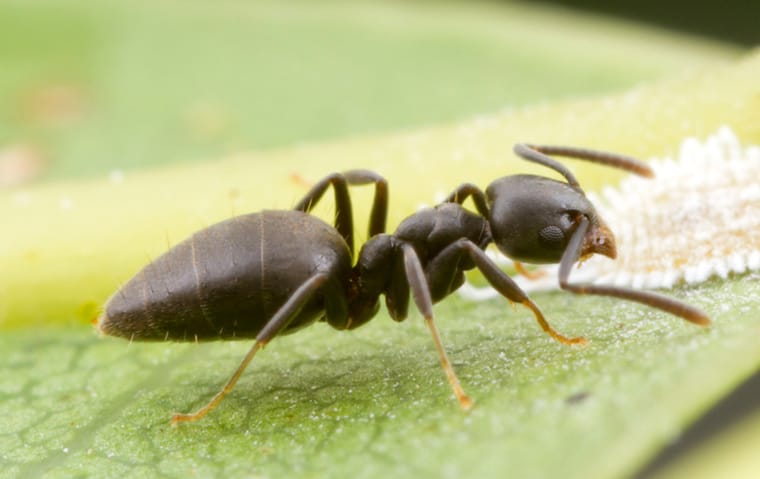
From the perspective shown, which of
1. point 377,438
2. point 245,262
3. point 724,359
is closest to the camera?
point 724,359

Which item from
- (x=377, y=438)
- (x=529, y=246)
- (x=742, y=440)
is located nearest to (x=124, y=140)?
(x=529, y=246)

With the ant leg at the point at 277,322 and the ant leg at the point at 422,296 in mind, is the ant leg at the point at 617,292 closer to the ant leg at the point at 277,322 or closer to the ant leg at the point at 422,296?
the ant leg at the point at 422,296

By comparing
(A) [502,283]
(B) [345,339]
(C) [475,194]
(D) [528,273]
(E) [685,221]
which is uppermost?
(C) [475,194]

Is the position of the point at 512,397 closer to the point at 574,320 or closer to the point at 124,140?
the point at 574,320

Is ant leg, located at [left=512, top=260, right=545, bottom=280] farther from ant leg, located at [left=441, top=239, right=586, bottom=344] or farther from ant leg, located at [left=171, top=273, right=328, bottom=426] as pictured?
ant leg, located at [left=171, top=273, right=328, bottom=426]

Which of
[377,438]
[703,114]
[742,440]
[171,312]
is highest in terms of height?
[703,114]

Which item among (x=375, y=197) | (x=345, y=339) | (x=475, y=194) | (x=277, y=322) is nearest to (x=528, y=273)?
(x=475, y=194)

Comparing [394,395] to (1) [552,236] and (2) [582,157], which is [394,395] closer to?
(1) [552,236]
